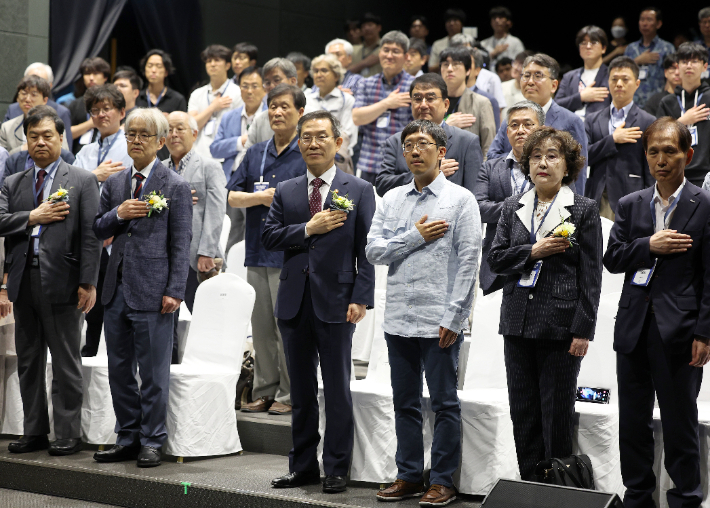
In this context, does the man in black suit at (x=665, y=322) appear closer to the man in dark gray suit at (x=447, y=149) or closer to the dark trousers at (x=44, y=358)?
the man in dark gray suit at (x=447, y=149)

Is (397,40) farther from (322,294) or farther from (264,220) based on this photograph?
(322,294)

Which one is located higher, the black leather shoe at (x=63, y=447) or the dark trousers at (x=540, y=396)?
the dark trousers at (x=540, y=396)

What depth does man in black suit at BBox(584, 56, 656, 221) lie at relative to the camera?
5.40 m

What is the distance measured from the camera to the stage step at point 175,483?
12.3 ft

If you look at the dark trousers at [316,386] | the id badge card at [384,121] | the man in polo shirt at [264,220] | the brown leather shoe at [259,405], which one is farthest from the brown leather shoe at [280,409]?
the id badge card at [384,121]

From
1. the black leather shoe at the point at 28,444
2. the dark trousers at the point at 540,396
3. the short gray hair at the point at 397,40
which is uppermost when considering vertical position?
the short gray hair at the point at 397,40

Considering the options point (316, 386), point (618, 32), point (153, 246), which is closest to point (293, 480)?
point (316, 386)

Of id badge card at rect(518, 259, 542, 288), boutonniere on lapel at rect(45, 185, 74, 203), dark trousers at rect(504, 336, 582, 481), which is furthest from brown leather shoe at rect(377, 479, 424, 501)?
boutonniere on lapel at rect(45, 185, 74, 203)

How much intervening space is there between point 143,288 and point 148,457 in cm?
81

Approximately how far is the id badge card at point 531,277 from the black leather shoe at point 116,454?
2175 millimetres

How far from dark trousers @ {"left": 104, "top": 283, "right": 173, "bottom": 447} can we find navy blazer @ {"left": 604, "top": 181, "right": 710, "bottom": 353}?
2.17 metres

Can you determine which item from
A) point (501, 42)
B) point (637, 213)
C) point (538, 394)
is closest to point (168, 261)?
point (538, 394)

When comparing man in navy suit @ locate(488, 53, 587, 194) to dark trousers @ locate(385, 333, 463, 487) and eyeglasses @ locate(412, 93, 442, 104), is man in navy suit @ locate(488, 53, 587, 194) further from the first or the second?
dark trousers @ locate(385, 333, 463, 487)

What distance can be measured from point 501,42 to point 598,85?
118 inches
